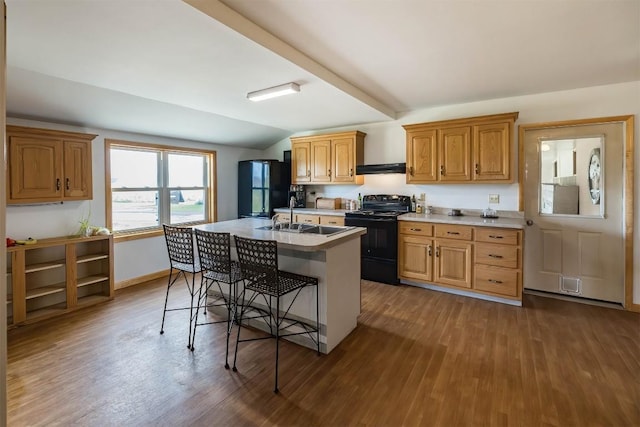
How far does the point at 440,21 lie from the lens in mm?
2133

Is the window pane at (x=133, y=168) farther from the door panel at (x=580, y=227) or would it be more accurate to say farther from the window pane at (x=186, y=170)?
the door panel at (x=580, y=227)

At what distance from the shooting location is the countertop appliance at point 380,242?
4254mm

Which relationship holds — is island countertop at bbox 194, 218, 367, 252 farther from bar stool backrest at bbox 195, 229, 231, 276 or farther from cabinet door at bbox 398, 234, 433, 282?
cabinet door at bbox 398, 234, 433, 282

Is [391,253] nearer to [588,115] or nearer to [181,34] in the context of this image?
[588,115]

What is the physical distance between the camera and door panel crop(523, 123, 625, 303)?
3477mm

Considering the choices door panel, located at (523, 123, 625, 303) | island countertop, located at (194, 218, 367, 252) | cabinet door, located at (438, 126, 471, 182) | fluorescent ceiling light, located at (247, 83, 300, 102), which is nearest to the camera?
island countertop, located at (194, 218, 367, 252)

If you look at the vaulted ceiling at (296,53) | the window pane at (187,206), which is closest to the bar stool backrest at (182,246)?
the vaulted ceiling at (296,53)

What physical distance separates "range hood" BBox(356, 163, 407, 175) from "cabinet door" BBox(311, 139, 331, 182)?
1.85ft

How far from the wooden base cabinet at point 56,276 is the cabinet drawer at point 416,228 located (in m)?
3.72

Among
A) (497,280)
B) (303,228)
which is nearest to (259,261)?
(303,228)

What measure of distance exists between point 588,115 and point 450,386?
3.51m

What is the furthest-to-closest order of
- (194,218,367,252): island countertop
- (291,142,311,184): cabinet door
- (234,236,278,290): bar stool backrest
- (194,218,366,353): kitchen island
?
(291,142,311,184): cabinet door
(194,218,366,353): kitchen island
(194,218,367,252): island countertop
(234,236,278,290): bar stool backrest

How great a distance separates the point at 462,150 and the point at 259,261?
10.3 ft

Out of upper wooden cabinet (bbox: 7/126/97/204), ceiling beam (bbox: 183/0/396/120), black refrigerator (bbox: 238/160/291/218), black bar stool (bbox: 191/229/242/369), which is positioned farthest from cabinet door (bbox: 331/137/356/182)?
upper wooden cabinet (bbox: 7/126/97/204)
